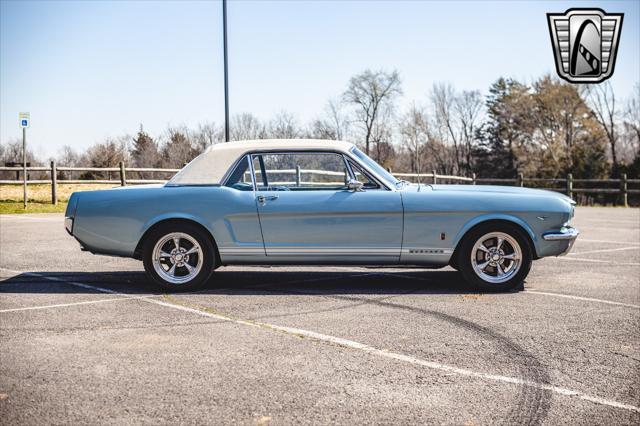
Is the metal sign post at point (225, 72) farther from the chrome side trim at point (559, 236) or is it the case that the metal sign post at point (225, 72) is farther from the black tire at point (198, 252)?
the chrome side trim at point (559, 236)

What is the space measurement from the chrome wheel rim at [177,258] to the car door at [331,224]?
75 centimetres

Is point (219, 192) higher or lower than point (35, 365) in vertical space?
higher

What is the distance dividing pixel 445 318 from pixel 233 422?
8.87ft

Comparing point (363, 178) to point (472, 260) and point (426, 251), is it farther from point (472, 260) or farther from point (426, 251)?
point (472, 260)

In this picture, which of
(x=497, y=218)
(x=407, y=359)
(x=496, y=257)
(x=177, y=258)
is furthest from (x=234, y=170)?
(x=407, y=359)

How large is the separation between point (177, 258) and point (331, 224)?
1.64 metres

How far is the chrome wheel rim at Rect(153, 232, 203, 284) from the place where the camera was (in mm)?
6621

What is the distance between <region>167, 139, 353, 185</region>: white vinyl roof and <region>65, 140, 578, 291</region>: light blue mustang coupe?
68 millimetres

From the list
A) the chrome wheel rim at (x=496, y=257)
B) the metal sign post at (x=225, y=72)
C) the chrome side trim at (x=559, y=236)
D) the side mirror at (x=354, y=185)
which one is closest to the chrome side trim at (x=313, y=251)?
the side mirror at (x=354, y=185)

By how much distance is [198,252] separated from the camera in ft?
21.8

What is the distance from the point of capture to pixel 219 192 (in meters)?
6.68

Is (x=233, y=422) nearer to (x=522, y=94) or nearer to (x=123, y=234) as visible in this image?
(x=123, y=234)

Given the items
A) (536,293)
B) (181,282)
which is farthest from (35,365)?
(536,293)

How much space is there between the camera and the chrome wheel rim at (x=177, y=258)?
6.62 metres
